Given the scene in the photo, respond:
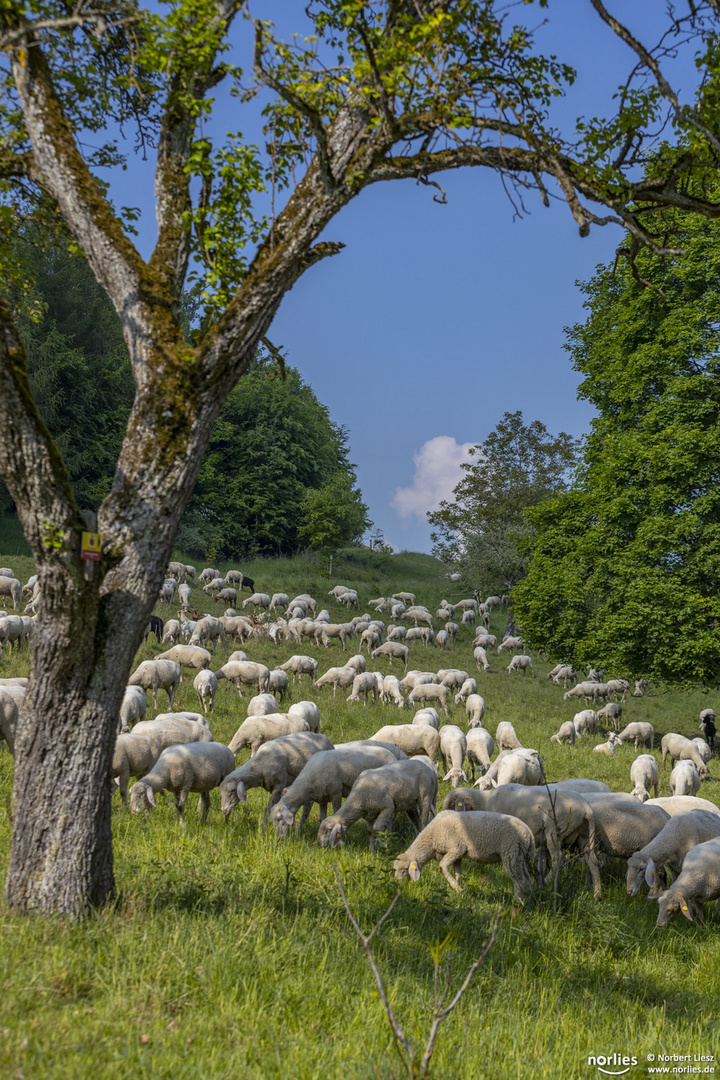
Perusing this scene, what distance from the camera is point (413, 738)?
13938 mm

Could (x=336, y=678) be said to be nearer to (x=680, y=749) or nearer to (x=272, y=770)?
(x=680, y=749)

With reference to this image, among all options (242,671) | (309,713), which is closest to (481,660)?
(242,671)

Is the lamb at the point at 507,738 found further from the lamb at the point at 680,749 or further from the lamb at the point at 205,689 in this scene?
the lamb at the point at 205,689

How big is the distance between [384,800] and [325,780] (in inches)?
37.5

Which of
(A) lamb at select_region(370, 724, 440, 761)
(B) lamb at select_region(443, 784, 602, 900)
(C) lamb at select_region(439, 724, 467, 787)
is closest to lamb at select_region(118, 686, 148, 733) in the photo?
(A) lamb at select_region(370, 724, 440, 761)

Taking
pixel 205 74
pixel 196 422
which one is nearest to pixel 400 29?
pixel 205 74

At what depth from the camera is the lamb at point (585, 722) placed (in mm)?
21105

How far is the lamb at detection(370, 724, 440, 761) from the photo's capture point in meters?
13.8

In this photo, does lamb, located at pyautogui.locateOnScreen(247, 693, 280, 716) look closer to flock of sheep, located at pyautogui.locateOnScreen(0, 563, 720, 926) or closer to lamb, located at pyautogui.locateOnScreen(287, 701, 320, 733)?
flock of sheep, located at pyautogui.locateOnScreen(0, 563, 720, 926)

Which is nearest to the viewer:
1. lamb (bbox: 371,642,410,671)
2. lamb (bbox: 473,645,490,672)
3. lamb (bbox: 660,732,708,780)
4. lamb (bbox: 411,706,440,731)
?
lamb (bbox: 411,706,440,731)

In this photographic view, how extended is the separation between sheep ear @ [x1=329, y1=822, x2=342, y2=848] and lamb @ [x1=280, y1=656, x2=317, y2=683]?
1437 centimetres

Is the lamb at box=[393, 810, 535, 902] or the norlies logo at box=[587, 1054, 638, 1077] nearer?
the norlies logo at box=[587, 1054, 638, 1077]

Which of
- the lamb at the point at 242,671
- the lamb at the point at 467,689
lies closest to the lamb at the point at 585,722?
the lamb at the point at 467,689

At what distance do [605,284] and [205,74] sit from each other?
2191 centimetres
